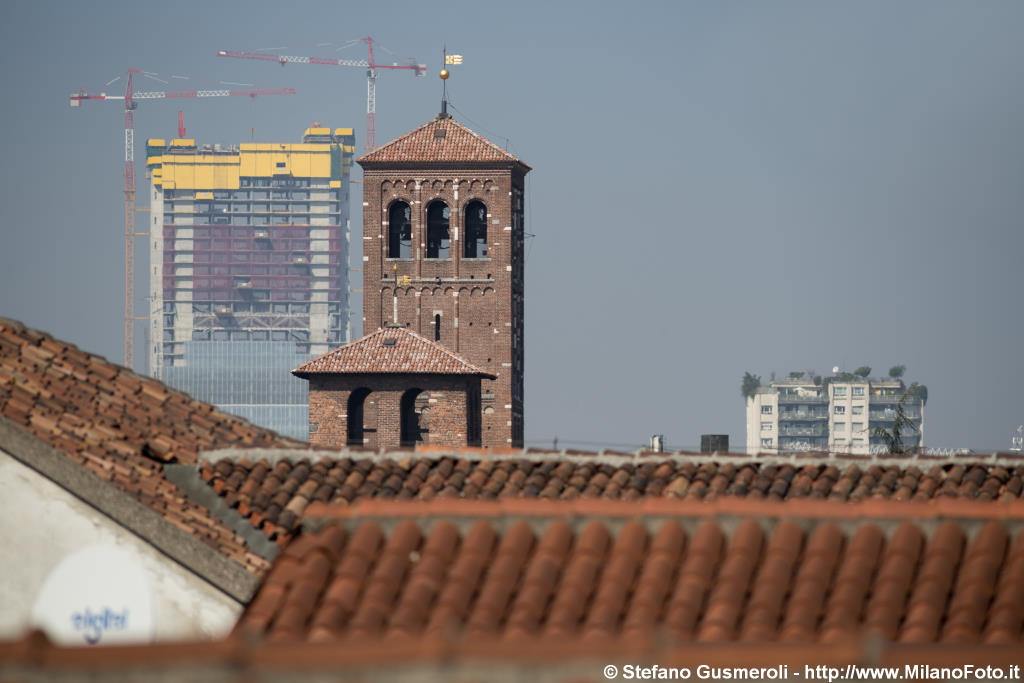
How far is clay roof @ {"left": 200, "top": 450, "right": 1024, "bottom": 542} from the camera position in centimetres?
1811

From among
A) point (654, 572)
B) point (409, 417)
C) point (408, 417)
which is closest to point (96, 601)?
point (654, 572)

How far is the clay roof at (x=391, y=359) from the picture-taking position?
60.7m

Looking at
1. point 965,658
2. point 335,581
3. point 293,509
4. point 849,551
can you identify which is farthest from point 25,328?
point 965,658

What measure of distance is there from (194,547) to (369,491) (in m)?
4.05

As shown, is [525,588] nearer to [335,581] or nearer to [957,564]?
[335,581]

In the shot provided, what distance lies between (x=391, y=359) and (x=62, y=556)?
4774 cm

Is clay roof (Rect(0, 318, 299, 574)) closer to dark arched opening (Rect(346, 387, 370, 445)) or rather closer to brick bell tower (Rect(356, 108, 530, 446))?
dark arched opening (Rect(346, 387, 370, 445))

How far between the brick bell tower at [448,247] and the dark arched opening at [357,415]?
1196 centimetres

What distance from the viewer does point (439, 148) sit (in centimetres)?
7450

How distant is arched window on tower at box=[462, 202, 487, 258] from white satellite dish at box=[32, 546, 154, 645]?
200ft

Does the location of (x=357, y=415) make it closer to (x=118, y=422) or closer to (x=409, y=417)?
(x=409, y=417)

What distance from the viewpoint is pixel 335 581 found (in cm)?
1009

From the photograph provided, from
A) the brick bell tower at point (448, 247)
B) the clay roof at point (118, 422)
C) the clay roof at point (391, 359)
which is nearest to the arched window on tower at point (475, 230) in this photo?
the brick bell tower at point (448, 247)

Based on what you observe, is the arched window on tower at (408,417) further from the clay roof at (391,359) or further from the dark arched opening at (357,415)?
the dark arched opening at (357,415)
